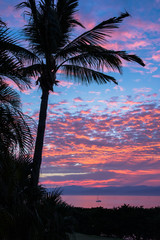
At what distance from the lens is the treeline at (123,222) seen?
10.8 metres

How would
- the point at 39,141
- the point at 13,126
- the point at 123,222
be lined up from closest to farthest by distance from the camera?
the point at 13,126, the point at 39,141, the point at 123,222

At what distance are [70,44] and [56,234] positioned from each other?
289 inches

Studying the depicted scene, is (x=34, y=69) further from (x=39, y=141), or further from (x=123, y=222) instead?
(x=123, y=222)

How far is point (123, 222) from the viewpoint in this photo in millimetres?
11977

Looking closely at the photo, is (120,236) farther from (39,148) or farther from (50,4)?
(50,4)

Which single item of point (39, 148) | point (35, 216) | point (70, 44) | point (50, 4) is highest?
point (50, 4)

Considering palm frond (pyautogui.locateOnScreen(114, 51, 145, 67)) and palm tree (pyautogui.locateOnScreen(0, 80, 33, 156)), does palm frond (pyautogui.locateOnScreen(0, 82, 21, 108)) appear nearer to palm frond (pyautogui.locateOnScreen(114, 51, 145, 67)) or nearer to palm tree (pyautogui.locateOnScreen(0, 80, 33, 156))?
palm tree (pyautogui.locateOnScreen(0, 80, 33, 156))

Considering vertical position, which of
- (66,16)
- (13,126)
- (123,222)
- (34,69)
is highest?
(66,16)

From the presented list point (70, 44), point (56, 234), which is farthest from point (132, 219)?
point (70, 44)

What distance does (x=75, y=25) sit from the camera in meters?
11.6

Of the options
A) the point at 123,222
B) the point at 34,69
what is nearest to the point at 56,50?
the point at 34,69

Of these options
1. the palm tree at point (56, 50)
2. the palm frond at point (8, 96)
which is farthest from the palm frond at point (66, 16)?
the palm frond at point (8, 96)

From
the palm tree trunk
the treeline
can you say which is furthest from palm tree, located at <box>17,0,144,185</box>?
the treeline

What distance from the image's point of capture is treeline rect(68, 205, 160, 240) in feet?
35.4
